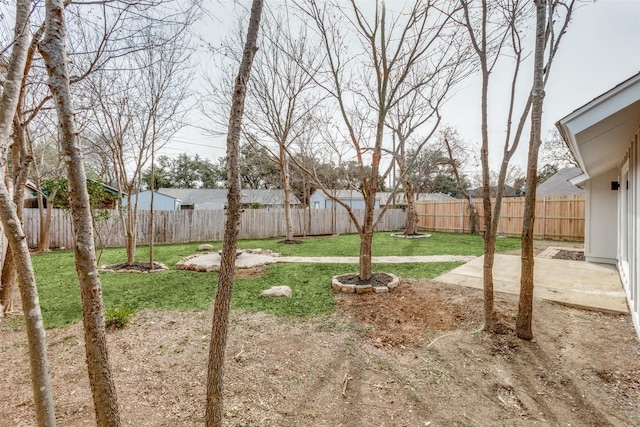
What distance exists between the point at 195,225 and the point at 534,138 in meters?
11.2

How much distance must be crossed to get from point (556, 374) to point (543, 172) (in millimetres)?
23686

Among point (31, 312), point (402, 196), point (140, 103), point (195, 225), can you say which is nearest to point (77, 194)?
point (31, 312)

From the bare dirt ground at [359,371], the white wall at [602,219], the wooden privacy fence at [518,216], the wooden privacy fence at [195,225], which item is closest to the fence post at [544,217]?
the wooden privacy fence at [518,216]

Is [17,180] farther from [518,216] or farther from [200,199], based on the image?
[200,199]

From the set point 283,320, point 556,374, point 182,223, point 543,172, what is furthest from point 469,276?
point 543,172

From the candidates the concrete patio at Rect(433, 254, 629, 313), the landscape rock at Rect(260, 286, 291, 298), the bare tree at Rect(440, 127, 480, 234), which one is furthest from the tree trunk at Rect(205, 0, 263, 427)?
the bare tree at Rect(440, 127, 480, 234)

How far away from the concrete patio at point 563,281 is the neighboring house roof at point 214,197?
656 inches

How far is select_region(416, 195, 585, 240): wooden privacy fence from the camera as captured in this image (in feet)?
36.4

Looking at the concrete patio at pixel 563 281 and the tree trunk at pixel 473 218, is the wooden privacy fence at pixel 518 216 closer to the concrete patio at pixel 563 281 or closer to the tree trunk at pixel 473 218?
the tree trunk at pixel 473 218

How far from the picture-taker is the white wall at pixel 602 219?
21.8ft

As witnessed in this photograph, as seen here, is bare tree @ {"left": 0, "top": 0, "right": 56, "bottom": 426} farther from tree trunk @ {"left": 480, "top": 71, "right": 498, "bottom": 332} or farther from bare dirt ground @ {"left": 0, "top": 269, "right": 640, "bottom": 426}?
tree trunk @ {"left": 480, "top": 71, "right": 498, "bottom": 332}

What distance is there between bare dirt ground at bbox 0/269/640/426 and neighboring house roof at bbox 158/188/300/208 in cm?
1873

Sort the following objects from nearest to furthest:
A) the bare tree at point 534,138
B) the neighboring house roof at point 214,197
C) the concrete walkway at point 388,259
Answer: the bare tree at point 534,138, the concrete walkway at point 388,259, the neighboring house roof at point 214,197

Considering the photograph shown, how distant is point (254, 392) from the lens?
228 cm
